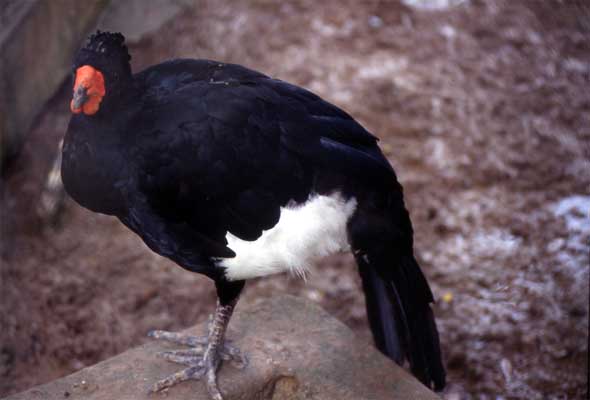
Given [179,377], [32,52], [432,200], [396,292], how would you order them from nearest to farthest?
[179,377]
[396,292]
[432,200]
[32,52]

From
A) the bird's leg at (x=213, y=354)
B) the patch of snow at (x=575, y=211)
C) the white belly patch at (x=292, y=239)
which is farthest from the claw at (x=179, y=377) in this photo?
the patch of snow at (x=575, y=211)

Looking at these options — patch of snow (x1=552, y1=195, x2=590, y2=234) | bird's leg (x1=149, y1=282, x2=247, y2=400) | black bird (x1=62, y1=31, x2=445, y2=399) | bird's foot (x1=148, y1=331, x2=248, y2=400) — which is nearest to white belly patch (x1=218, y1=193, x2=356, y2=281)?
black bird (x1=62, y1=31, x2=445, y2=399)


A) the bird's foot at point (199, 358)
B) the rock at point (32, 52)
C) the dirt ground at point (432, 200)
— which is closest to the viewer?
the bird's foot at point (199, 358)

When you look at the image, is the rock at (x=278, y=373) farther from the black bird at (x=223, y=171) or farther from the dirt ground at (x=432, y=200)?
the dirt ground at (x=432, y=200)

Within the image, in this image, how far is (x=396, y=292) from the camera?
2535 mm

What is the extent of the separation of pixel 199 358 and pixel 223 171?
69 cm

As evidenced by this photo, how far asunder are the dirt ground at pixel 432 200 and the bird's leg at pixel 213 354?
84 cm

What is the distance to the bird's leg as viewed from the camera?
2.39 meters

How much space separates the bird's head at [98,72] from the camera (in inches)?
82.7

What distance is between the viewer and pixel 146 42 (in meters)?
4.70

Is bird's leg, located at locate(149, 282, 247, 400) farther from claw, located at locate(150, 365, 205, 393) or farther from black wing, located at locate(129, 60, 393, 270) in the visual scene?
black wing, located at locate(129, 60, 393, 270)

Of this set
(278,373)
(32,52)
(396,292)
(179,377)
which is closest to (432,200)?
(396,292)

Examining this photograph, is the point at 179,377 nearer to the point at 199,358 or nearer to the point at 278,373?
the point at 199,358

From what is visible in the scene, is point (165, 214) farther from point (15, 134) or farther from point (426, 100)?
point (426, 100)
